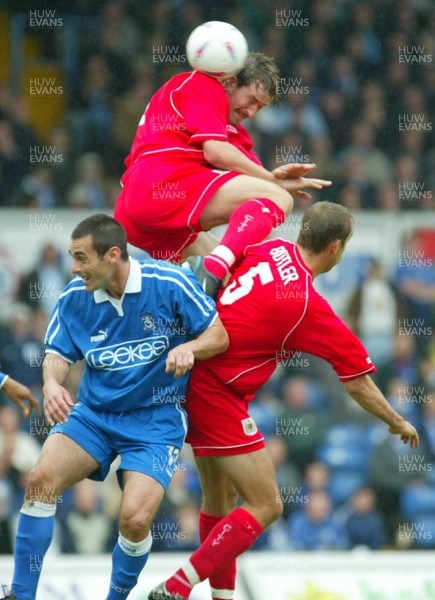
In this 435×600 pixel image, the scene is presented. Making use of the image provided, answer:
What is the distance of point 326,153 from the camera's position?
13.5 meters

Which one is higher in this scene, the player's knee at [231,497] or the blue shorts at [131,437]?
the blue shorts at [131,437]

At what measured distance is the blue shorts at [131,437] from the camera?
633cm

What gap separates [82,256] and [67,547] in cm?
464

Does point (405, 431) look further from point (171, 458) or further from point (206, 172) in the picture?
point (206, 172)

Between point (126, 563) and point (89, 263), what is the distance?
1513mm

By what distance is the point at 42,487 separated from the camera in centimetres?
612

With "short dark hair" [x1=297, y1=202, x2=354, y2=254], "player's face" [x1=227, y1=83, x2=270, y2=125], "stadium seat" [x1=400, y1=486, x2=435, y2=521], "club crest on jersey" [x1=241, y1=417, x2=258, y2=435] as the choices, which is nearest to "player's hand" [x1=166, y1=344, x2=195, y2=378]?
"club crest on jersey" [x1=241, y1=417, x2=258, y2=435]

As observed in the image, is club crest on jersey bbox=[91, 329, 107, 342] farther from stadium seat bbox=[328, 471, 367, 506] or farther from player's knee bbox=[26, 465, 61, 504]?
stadium seat bbox=[328, 471, 367, 506]

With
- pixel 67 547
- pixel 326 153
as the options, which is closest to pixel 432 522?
pixel 67 547

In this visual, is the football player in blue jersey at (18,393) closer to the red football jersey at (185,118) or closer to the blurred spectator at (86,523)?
the red football jersey at (185,118)

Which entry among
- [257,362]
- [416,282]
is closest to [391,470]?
[416,282]

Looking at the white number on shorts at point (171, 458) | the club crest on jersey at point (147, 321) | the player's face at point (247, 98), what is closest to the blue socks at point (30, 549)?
the white number on shorts at point (171, 458)

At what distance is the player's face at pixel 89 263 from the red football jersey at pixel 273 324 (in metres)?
0.76

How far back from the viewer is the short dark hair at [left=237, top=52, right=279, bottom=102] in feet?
22.9
